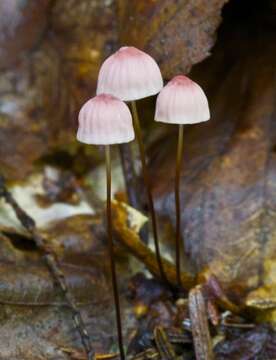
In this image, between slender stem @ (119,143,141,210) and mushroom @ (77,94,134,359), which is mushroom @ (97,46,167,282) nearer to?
mushroom @ (77,94,134,359)

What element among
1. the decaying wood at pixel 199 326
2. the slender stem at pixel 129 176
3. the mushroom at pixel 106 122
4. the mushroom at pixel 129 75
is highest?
the mushroom at pixel 129 75

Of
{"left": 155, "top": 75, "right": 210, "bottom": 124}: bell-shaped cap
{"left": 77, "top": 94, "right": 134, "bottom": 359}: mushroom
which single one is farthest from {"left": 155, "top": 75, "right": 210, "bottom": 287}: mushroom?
{"left": 77, "top": 94, "right": 134, "bottom": 359}: mushroom

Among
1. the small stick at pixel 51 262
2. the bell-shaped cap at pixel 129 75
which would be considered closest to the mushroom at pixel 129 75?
the bell-shaped cap at pixel 129 75

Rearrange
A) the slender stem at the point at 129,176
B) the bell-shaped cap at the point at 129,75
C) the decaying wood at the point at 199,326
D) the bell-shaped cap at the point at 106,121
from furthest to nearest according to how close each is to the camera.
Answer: the slender stem at the point at 129,176 < the decaying wood at the point at 199,326 < the bell-shaped cap at the point at 129,75 < the bell-shaped cap at the point at 106,121

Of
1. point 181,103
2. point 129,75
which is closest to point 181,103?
point 181,103

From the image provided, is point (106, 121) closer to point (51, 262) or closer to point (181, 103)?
point (181, 103)

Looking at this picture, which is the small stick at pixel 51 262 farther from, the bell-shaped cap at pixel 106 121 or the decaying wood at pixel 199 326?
the bell-shaped cap at pixel 106 121
